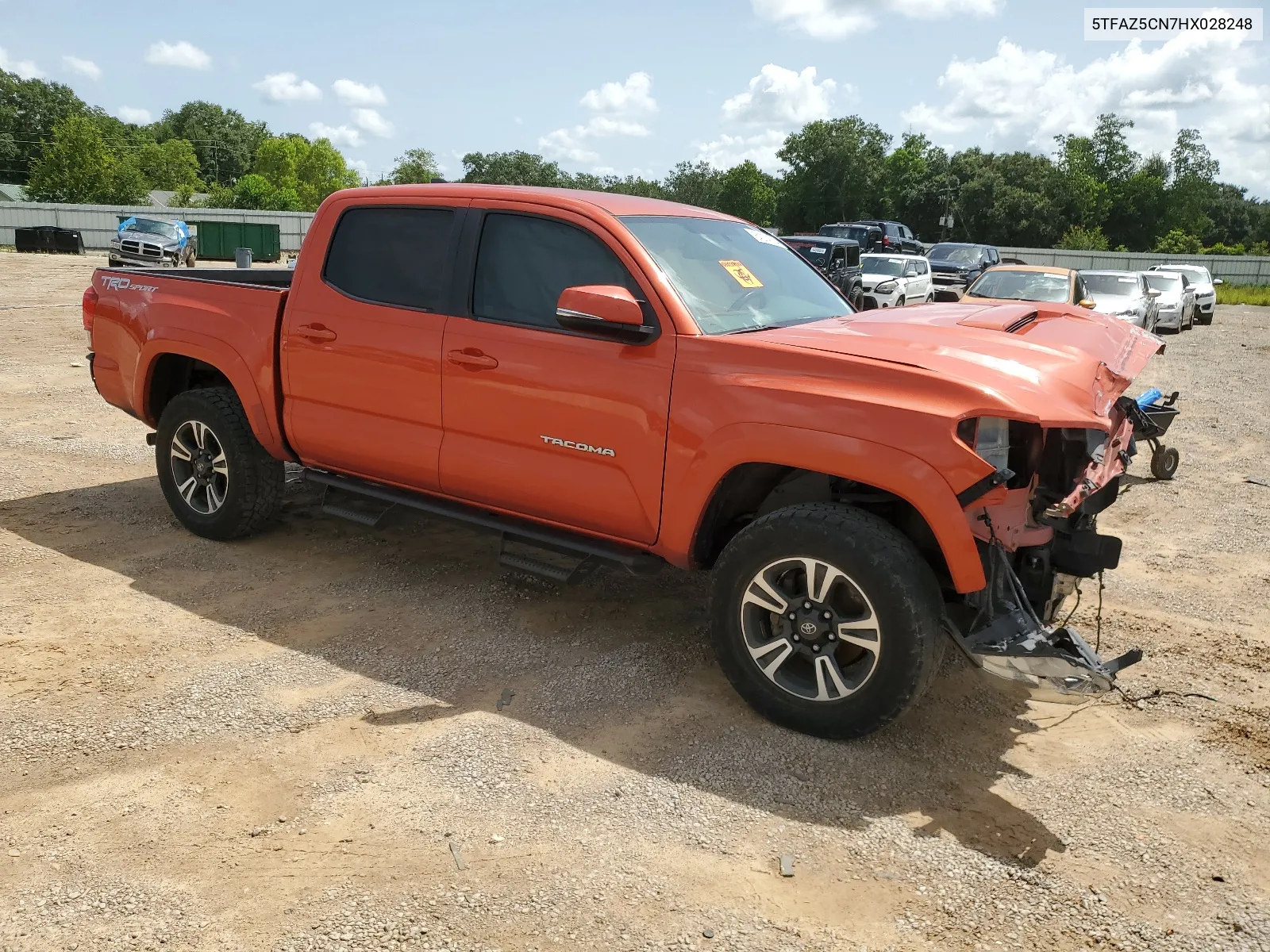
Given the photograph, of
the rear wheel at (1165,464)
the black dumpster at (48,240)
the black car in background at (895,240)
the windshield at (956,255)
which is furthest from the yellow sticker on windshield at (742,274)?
the black dumpster at (48,240)

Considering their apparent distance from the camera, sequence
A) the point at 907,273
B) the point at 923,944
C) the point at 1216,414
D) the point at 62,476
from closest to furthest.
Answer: the point at 923,944 → the point at 62,476 → the point at 1216,414 → the point at 907,273

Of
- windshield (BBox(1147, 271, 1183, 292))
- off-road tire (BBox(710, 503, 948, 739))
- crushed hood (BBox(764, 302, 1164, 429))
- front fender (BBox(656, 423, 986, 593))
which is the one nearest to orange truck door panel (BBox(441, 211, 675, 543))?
front fender (BBox(656, 423, 986, 593))

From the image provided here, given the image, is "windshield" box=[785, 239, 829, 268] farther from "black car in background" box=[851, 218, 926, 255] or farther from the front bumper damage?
the front bumper damage

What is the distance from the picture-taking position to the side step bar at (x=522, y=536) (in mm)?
4367

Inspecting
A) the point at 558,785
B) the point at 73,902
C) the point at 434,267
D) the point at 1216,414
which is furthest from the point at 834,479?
the point at 1216,414

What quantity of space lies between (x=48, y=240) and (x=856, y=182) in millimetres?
61277

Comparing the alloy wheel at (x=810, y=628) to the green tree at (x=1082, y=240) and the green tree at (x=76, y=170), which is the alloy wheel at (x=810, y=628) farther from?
the green tree at (x=76, y=170)

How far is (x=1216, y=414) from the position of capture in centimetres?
1152

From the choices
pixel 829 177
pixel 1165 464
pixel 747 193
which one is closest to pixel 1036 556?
pixel 1165 464

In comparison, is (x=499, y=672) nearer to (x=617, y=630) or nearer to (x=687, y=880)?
(x=617, y=630)

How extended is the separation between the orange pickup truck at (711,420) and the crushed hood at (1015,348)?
17mm

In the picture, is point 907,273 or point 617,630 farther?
point 907,273

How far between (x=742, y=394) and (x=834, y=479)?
1.72 ft

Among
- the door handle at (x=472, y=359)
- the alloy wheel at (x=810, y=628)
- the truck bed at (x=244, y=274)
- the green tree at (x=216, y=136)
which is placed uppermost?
the green tree at (x=216, y=136)
